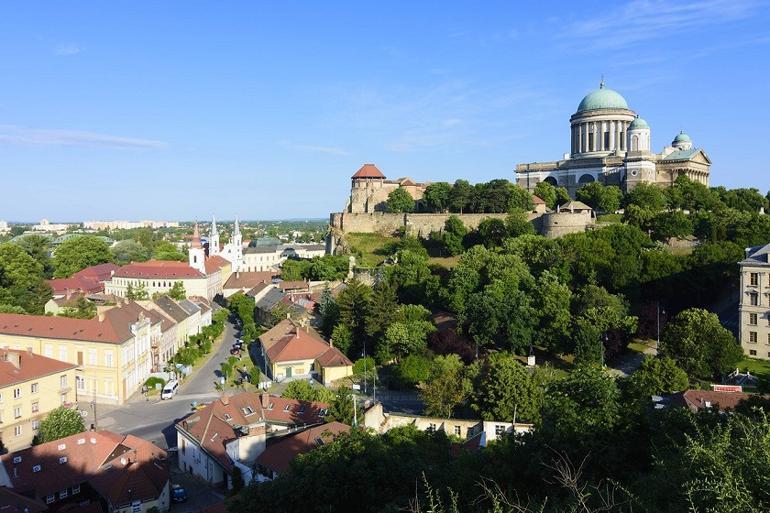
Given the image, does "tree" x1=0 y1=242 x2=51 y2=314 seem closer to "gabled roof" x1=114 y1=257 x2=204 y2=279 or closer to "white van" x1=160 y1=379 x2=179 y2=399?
"gabled roof" x1=114 y1=257 x2=204 y2=279

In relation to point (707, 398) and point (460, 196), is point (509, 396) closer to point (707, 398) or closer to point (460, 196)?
point (707, 398)

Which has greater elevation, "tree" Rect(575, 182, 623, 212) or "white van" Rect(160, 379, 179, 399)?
"tree" Rect(575, 182, 623, 212)

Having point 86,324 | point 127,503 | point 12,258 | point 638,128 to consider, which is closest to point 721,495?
point 127,503

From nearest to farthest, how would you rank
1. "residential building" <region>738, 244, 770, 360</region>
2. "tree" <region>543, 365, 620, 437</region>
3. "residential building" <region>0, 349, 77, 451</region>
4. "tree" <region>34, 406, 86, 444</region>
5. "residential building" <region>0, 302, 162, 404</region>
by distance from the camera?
"tree" <region>543, 365, 620, 437</region> → "tree" <region>34, 406, 86, 444</region> → "residential building" <region>0, 349, 77, 451</region> → "residential building" <region>738, 244, 770, 360</region> → "residential building" <region>0, 302, 162, 404</region>

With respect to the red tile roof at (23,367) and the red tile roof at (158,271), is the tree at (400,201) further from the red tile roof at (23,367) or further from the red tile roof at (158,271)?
the red tile roof at (23,367)

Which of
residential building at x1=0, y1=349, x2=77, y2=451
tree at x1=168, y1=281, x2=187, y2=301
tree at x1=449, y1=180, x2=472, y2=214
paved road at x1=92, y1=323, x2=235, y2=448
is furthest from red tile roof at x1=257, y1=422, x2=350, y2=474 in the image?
tree at x1=449, y1=180, x2=472, y2=214

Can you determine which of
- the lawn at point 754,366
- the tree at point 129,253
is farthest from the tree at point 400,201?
the lawn at point 754,366

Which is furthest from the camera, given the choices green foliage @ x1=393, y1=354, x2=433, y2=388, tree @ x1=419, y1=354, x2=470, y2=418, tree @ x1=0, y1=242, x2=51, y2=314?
tree @ x1=0, y1=242, x2=51, y2=314
